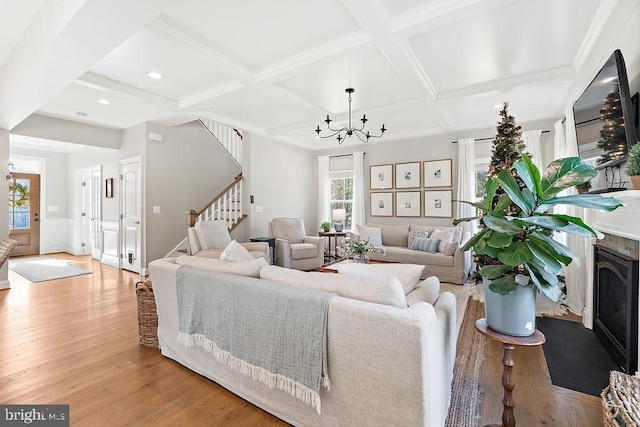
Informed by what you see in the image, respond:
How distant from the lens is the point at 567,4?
2152 millimetres

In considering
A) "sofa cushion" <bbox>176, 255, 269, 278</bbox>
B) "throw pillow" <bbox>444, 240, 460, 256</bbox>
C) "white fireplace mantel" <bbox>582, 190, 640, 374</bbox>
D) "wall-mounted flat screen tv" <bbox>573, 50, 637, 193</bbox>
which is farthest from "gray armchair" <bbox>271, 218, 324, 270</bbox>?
"wall-mounted flat screen tv" <bbox>573, 50, 637, 193</bbox>

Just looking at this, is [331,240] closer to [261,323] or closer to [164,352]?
[164,352]

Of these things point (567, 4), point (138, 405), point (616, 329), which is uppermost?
point (567, 4)

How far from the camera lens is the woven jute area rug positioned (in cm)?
166

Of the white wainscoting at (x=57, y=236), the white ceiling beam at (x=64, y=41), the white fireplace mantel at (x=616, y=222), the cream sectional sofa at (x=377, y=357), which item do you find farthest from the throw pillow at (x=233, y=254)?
the white wainscoting at (x=57, y=236)

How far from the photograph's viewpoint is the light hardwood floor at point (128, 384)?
5.52 feet

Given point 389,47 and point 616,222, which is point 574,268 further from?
point 389,47

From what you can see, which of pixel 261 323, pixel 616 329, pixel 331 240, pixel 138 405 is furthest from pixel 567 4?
pixel 331 240

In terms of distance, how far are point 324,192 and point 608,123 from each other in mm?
5189

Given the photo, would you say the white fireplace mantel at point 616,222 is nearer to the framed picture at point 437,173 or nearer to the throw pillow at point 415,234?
the throw pillow at point 415,234

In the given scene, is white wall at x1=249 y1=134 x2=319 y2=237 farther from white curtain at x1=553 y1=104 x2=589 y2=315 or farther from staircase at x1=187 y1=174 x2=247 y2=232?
white curtain at x1=553 y1=104 x2=589 y2=315

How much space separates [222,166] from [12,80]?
151 inches

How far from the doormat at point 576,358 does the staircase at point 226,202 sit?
4.72m

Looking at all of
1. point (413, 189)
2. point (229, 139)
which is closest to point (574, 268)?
point (413, 189)
